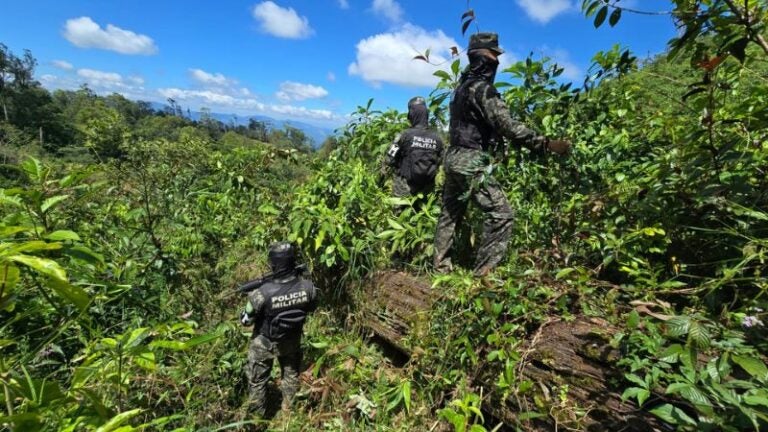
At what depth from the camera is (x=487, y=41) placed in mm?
3512

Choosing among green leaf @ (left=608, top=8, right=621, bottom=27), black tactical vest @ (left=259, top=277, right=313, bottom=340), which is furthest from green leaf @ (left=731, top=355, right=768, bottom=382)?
black tactical vest @ (left=259, top=277, right=313, bottom=340)

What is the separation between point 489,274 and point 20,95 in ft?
307

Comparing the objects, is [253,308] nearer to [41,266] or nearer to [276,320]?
[276,320]

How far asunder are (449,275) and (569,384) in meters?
1.17

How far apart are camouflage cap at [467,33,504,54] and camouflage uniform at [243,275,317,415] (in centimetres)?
275

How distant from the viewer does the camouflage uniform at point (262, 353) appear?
155 inches

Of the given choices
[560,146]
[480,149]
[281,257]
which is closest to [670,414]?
[560,146]

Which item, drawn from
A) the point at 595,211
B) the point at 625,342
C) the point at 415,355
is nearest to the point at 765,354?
the point at 625,342

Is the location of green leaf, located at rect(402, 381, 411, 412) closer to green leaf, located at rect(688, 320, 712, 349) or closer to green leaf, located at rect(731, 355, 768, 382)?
green leaf, located at rect(688, 320, 712, 349)

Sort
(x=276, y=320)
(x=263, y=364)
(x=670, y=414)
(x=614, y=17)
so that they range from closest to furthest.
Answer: (x=670, y=414)
(x=614, y=17)
(x=276, y=320)
(x=263, y=364)

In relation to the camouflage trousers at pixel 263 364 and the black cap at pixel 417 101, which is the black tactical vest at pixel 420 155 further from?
the camouflage trousers at pixel 263 364

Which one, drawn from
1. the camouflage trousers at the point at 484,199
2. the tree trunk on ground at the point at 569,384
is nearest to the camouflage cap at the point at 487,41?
the camouflage trousers at the point at 484,199

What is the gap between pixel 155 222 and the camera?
16.3 feet

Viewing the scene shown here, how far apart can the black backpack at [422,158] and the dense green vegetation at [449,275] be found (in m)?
0.69
